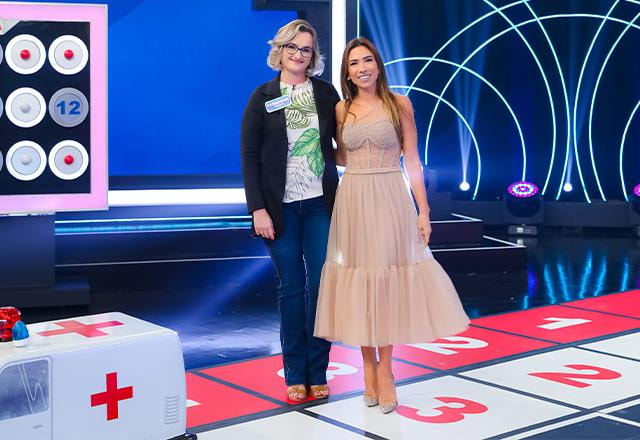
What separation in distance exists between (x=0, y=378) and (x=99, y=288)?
12.0 ft

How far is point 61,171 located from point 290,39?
7.22 ft

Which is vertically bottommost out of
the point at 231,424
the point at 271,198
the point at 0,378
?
the point at 231,424

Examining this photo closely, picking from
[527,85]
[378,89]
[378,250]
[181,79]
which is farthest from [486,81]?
[378,250]

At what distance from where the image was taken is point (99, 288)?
5.83 metres

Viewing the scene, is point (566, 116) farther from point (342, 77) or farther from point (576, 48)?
point (342, 77)

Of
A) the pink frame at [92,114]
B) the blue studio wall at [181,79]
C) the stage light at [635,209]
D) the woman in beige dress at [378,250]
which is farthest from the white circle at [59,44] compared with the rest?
the stage light at [635,209]

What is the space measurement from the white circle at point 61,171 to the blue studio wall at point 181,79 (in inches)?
74.2

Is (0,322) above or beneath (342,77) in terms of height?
beneath

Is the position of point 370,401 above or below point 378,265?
below

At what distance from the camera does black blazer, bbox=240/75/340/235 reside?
3.26 meters

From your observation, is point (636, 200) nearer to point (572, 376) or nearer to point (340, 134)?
point (572, 376)

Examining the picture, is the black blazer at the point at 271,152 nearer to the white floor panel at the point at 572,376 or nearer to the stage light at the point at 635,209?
the white floor panel at the point at 572,376

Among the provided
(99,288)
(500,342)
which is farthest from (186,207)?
(500,342)

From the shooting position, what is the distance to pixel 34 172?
4953mm
